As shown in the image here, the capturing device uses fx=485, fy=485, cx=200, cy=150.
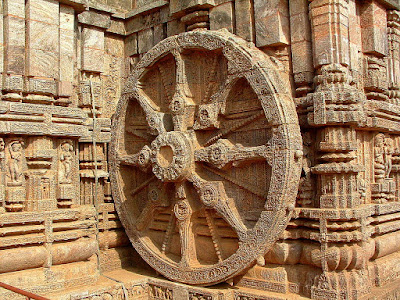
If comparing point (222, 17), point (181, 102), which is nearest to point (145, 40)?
point (222, 17)

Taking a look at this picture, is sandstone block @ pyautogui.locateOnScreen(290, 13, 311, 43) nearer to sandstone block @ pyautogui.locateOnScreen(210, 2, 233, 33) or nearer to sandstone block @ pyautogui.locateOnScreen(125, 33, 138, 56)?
sandstone block @ pyautogui.locateOnScreen(210, 2, 233, 33)

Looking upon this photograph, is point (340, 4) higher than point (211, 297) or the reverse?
higher

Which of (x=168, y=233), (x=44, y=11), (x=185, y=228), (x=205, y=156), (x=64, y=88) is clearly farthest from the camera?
(x=168, y=233)

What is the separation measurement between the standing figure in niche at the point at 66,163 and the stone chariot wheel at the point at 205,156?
97 centimetres

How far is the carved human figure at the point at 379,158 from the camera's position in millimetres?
7241

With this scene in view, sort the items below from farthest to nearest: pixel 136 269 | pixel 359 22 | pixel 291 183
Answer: pixel 136 269 → pixel 359 22 → pixel 291 183

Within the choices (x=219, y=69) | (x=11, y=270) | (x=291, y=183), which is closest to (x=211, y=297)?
(x=291, y=183)

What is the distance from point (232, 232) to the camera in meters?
6.67

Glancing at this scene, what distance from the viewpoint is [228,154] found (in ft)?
→ 21.5

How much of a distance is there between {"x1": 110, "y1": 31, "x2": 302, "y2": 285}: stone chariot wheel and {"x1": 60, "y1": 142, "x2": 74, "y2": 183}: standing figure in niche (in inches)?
38.2

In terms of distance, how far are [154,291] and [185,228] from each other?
1.14 meters

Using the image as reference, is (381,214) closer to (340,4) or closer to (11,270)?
(340,4)

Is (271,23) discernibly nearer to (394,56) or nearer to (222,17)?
(222,17)

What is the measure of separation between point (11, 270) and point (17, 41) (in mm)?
3161
